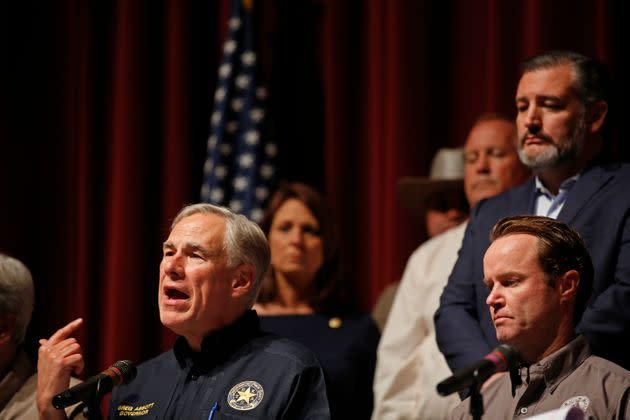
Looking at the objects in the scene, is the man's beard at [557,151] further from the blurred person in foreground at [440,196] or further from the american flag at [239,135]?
the american flag at [239,135]

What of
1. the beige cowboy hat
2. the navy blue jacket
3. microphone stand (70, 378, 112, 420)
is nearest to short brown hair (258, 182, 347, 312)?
the beige cowboy hat

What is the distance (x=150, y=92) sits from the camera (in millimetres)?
5797

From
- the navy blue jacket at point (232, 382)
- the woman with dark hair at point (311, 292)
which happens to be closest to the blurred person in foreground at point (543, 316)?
the navy blue jacket at point (232, 382)

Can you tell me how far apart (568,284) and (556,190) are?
0.87m

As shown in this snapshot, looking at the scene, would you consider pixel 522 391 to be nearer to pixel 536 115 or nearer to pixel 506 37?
pixel 536 115

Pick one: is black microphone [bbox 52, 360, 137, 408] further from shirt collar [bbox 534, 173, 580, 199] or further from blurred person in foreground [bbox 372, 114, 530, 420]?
shirt collar [bbox 534, 173, 580, 199]

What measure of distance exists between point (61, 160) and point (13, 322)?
8.63ft

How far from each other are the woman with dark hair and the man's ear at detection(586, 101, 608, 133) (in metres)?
1.44

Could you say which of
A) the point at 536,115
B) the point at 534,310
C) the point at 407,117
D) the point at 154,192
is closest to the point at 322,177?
the point at 407,117

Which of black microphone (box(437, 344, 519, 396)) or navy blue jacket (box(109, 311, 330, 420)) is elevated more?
black microphone (box(437, 344, 519, 396))

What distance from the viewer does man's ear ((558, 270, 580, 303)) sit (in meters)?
2.47

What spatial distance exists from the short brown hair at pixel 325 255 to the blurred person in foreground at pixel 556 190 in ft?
3.60

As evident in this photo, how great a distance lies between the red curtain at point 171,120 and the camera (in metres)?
5.27

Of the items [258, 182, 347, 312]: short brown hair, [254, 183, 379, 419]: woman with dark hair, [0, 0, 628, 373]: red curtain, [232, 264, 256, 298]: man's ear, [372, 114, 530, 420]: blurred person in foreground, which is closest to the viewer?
[232, 264, 256, 298]: man's ear
